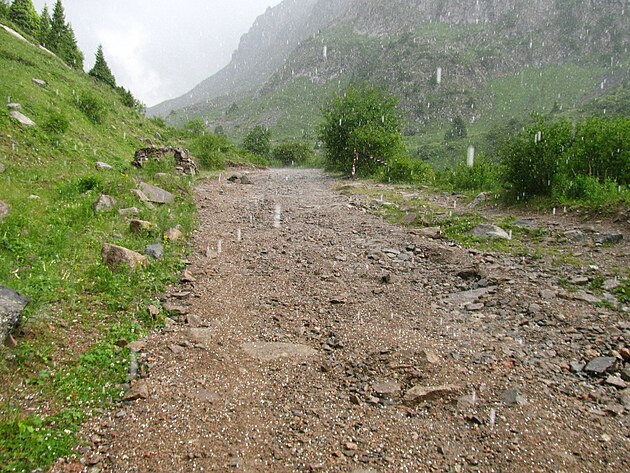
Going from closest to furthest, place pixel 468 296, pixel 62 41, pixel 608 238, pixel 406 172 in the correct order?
1. pixel 468 296
2. pixel 608 238
3. pixel 406 172
4. pixel 62 41

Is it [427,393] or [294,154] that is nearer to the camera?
[427,393]

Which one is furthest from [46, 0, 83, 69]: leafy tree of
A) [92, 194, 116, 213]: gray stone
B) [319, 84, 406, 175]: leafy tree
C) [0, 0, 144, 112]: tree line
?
[92, 194, 116, 213]: gray stone

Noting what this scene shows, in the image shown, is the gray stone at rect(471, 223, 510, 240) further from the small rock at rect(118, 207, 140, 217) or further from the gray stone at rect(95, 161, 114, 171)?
the gray stone at rect(95, 161, 114, 171)

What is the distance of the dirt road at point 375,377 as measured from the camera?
280 cm

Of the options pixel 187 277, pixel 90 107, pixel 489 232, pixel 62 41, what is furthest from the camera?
pixel 62 41

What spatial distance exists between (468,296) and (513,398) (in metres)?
2.36

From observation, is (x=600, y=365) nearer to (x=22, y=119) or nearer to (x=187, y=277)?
(x=187, y=277)

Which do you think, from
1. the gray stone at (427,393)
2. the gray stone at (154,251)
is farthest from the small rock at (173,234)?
the gray stone at (427,393)

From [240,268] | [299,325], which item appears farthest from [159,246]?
[299,325]

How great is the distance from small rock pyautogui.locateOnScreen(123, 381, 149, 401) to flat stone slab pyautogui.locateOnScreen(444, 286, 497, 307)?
4195 mm

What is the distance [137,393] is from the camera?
3.33 metres

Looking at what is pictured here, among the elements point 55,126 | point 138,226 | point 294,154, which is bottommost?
point 138,226

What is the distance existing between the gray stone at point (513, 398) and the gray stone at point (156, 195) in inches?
347

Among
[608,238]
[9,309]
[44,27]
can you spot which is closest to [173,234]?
[9,309]
